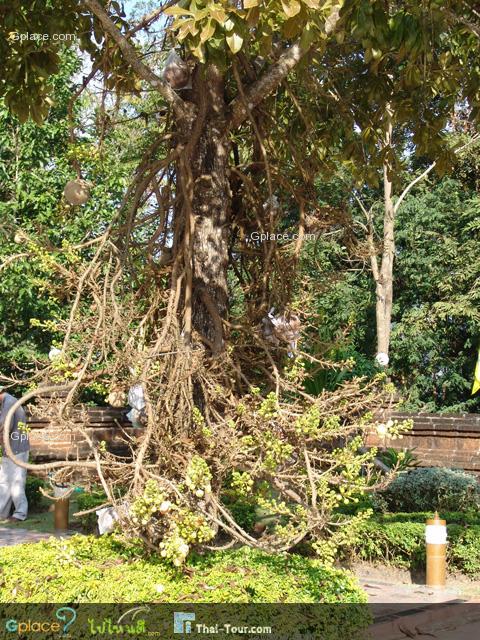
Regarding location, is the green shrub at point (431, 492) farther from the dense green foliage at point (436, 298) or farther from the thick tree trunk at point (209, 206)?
the dense green foliage at point (436, 298)

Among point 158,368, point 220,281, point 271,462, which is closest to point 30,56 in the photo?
point 220,281

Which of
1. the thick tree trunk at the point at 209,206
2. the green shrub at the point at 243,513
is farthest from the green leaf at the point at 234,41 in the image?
the green shrub at the point at 243,513

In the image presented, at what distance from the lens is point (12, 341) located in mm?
14469

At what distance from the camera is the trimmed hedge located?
7.55m

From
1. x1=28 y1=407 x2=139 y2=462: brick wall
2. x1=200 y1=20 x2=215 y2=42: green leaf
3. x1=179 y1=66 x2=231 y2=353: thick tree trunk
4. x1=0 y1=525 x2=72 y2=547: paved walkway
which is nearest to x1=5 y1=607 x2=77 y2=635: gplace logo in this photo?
x1=179 y1=66 x2=231 y2=353: thick tree trunk

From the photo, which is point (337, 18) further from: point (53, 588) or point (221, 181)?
point (53, 588)

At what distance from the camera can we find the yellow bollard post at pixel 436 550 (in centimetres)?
711

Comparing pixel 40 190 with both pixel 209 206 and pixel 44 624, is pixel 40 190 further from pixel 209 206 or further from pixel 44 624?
pixel 44 624

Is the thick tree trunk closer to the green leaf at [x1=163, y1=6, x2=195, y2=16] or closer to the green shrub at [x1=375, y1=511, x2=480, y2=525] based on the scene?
the green leaf at [x1=163, y1=6, x2=195, y2=16]

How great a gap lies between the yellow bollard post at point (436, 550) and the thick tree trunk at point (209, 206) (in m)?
2.81

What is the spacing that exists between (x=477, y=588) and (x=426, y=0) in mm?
4909

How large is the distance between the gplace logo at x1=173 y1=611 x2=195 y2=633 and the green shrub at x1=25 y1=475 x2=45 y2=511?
7.21m

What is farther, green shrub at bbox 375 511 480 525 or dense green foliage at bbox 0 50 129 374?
dense green foliage at bbox 0 50 129 374

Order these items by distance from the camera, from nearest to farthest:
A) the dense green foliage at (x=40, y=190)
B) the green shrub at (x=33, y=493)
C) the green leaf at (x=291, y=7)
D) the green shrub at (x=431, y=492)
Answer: the green leaf at (x=291, y=7) → the green shrub at (x=431, y=492) → the green shrub at (x=33, y=493) → the dense green foliage at (x=40, y=190)
